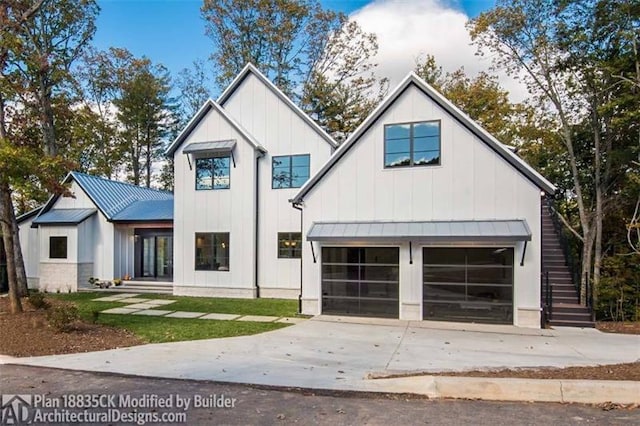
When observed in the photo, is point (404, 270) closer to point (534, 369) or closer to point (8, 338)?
point (534, 369)

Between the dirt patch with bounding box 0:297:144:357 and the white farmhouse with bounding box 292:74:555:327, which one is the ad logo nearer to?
the dirt patch with bounding box 0:297:144:357

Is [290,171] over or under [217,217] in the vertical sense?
over

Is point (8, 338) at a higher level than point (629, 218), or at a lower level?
lower

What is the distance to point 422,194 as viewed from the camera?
1189 centimetres

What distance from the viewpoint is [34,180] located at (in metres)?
11.0

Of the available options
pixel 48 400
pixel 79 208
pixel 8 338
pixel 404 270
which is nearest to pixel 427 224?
pixel 404 270

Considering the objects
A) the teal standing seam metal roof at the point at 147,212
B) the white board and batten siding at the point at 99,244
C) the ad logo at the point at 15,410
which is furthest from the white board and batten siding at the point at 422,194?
the white board and batten siding at the point at 99,244

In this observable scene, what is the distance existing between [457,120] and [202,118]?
33.1 ft

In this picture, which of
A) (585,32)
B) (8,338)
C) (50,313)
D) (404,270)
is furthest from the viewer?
(585,32)

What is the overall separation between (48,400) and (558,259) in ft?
47.1

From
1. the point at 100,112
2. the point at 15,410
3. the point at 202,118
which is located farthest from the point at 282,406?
the point at 100,112

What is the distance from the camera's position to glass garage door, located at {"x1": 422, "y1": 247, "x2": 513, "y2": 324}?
11.1 metres

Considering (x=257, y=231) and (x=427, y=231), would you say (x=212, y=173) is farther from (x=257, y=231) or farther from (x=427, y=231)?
(x=427, y=231)

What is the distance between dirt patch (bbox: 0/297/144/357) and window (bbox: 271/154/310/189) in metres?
8.33
